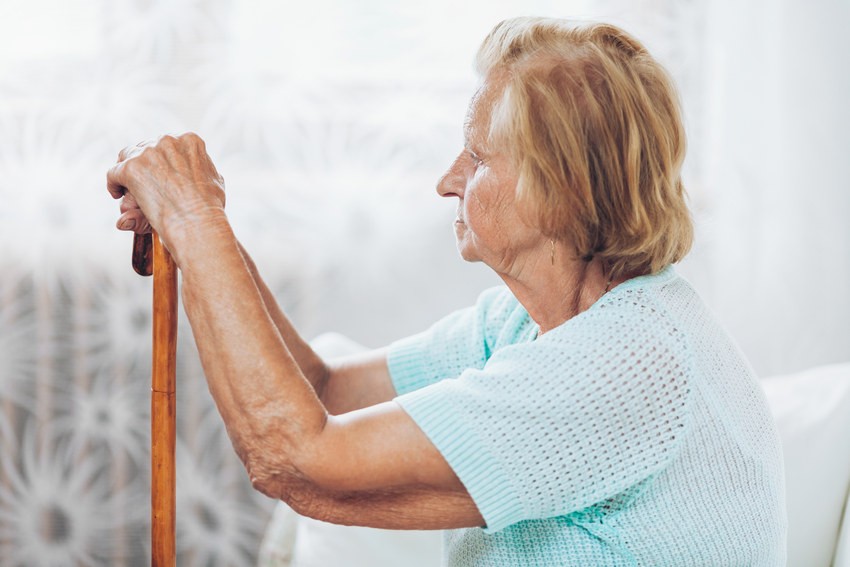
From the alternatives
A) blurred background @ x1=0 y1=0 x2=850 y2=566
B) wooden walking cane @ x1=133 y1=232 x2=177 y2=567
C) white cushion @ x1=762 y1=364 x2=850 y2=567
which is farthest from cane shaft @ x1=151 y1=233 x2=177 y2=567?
white cushion @ x1=762 y1=364 x2=850 y2=567

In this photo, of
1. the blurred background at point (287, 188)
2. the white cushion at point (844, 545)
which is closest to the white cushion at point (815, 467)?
the white cushion at point (844, 545)

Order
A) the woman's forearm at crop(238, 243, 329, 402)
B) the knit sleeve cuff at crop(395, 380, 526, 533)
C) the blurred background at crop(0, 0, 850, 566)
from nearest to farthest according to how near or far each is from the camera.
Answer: the knit sleeve cuff at crop(395, 380, 526, 533), the woman's forearm at crop(238, 243, 329, 402), the blurred background at crop(0, 0, 850, 566)

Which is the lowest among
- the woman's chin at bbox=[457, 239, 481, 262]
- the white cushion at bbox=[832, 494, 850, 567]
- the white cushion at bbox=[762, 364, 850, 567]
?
the white cushion at bbox=[832, 494, 850, 567]

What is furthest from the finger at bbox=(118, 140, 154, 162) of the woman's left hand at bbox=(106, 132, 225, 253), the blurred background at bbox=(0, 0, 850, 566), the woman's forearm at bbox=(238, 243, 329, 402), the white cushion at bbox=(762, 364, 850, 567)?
the white cushion at bbox=(762, 364, 850, 567)

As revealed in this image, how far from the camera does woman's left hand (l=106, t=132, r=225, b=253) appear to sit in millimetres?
908

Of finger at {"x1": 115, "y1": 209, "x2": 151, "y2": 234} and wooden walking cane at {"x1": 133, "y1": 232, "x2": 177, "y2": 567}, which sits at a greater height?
finger at {"x1": 115, "y1": 209, "x2": 151, "y2": 234}

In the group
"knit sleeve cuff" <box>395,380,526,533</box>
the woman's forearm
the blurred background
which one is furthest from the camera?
the blurred background

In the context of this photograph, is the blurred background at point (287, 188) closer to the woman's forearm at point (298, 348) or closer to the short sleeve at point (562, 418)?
the woman's forearm at point (298, 348)

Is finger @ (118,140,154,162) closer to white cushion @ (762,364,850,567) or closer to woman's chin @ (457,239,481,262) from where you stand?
woman's chin @ (457,239,481,262)

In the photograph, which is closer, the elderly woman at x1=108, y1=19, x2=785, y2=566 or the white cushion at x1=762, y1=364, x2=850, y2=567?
the elderly woman at x1=108, y1=19, x2=785, y2=566

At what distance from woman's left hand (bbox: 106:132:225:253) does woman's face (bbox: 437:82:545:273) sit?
11.5 inches

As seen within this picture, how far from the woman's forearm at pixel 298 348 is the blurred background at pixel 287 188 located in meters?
0.48

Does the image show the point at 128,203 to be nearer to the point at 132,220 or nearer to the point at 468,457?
the point at 132,220

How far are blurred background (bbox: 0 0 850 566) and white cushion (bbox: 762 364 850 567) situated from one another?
Result: 1.51ft
